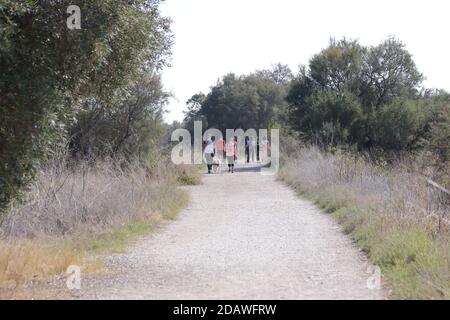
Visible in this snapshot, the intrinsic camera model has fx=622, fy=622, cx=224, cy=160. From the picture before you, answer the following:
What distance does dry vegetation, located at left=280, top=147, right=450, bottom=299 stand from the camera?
278 inches

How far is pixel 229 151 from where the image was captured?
25.9 m

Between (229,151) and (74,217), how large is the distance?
48.7 feet

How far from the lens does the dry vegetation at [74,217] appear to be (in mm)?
7914

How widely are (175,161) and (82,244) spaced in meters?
12.0

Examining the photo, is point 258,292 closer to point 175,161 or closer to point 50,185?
point 50,185

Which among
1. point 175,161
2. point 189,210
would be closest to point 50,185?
point 189,210

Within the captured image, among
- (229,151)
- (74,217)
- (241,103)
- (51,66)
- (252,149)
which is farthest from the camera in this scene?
(241,103)

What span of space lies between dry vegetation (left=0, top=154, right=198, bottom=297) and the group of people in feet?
31.3

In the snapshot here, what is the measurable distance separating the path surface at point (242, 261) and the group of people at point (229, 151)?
10.5 m

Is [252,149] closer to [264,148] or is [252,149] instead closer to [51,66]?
[264,148]

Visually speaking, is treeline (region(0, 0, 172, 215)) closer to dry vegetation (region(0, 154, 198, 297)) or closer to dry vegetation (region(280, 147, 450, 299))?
dry vegetation (region(0, 154, 198, 297))

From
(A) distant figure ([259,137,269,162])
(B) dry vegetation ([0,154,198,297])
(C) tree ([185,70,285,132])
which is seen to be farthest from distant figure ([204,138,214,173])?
(C) tree ([185,70,285,132])

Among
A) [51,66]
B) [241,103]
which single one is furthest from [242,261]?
[241,103]

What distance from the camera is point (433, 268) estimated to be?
7.14 m
